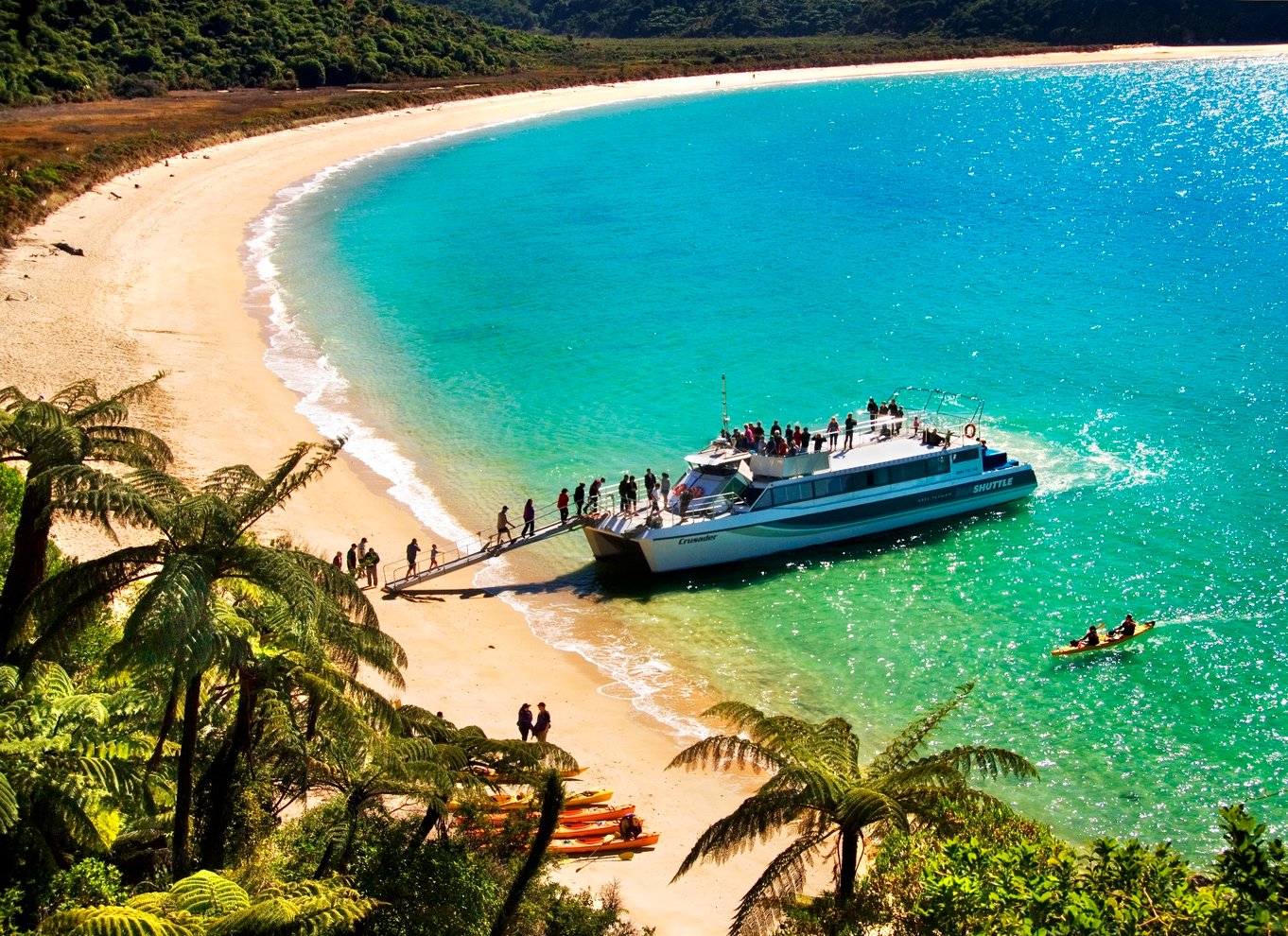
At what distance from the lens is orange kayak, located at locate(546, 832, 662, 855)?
20.4 meters

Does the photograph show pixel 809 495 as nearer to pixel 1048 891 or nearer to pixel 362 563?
pixel 362 563

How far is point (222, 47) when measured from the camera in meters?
127

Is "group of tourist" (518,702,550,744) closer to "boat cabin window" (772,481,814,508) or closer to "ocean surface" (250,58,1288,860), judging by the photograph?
"ocean surface" (250,58,1288,860)

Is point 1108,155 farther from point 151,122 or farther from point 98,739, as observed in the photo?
point 98,739

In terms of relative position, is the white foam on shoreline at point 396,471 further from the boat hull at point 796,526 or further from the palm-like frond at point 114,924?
the palm-like frond at point 114,924

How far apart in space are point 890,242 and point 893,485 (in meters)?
40.4

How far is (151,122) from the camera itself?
97562 mm

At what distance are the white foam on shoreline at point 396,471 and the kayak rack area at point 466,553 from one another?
459mm

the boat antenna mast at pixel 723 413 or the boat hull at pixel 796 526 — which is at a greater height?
the boat antenna mast at pixel 723 413

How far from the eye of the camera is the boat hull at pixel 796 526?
3206 cm

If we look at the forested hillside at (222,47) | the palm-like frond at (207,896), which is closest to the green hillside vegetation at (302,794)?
the palm-like frond at (207,896)

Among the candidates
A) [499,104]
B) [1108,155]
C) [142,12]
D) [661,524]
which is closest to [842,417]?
[661,524]

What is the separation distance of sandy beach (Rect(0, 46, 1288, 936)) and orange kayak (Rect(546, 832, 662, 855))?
0.28 metres

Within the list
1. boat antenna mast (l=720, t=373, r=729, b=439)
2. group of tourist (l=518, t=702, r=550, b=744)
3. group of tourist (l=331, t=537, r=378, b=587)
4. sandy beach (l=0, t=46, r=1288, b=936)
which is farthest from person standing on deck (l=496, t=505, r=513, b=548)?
group of tourist (l=518, t=702, r=550, b=744)
